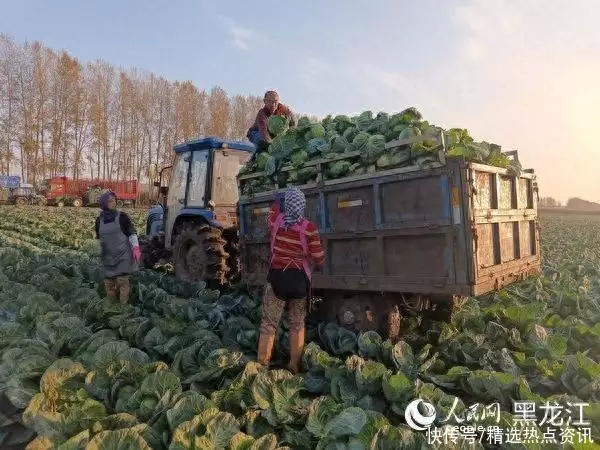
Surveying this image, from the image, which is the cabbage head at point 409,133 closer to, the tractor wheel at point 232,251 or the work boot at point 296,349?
the work boot at point 296,349

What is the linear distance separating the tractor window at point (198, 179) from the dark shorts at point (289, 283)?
3.77 metres

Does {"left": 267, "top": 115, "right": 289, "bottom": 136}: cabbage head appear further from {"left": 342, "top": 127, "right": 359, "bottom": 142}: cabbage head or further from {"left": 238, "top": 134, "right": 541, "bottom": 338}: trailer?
{"left": 342, "top": 127, "right": 359, "bottom": 142}: cabbage head

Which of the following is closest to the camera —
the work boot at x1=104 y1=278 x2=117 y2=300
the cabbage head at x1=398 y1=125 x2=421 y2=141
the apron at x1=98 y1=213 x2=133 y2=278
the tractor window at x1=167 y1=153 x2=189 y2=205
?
the cabbage head at x1=398 y1=125 x2=421 y2=141

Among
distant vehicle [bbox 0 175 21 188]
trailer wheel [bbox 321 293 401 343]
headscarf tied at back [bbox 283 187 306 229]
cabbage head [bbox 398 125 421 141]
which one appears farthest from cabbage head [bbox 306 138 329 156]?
distant vehicle [bbox 0 175 21 188]

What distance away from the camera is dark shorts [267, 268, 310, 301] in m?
4.45

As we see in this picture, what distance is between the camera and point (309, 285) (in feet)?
15.0

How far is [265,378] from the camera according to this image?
3.63 meters

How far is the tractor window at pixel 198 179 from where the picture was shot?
314 inches

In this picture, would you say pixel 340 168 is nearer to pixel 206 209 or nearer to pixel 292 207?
pixel 292 207

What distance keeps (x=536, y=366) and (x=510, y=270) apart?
1308 millimetres

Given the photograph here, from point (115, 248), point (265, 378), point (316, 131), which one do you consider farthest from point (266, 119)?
point (265, 378)

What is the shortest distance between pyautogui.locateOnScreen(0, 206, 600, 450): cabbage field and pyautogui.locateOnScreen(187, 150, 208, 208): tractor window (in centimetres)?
218

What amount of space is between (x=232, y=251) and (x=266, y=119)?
242cm

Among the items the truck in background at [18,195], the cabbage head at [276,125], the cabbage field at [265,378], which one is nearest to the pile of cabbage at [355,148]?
the cabbage head at [276,125]
